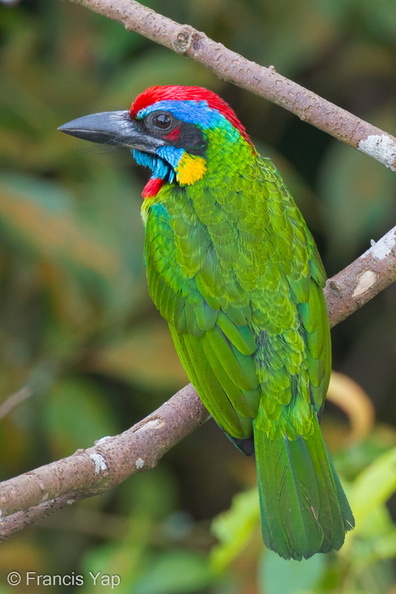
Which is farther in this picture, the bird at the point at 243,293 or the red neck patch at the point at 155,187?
the red neck patch at the point at 155,187

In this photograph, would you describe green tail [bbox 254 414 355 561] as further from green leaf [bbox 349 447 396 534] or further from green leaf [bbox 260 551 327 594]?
green leaf [bbox 260 551 327 594]

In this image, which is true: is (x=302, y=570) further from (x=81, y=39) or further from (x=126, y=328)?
(x=81, y=39)

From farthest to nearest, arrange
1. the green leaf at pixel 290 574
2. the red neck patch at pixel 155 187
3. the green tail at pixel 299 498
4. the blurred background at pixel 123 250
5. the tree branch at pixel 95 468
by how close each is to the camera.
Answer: the blurred background at pixel 123 250
the red neck patch at pixel 155 187
the green leaf at pixel 290 574
the green tail at pixel 299 498
the tree branch at pixel 95 468

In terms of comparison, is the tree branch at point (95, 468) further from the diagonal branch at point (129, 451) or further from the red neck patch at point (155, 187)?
the red neck patch at point (155, 187)

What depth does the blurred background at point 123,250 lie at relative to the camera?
3.31 m

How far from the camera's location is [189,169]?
8.95ft

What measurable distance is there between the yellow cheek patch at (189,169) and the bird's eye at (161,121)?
0.33 ft

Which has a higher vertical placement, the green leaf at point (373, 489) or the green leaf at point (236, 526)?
the green leaf at point (373, 489)

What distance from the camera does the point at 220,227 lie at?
2.59 metres

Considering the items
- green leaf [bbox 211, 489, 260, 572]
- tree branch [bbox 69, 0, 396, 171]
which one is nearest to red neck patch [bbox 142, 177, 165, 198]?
tree branch [bbox 69, 0, 396, 171]

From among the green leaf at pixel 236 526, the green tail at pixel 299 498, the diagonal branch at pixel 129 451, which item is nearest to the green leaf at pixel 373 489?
the green tail at pixel 299 498

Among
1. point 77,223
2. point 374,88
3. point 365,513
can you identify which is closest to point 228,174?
point 77,223

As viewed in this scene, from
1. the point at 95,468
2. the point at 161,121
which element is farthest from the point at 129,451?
the point at 161,121

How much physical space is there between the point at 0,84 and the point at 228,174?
1.39 metres
